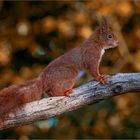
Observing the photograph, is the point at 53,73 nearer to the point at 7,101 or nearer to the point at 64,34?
the point at 7,101

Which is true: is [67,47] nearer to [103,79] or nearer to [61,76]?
[61,76]

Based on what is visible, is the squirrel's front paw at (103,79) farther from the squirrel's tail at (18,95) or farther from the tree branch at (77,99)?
the squirrel's tail at (18,95)

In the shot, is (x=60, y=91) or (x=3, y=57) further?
(x=3, y=57)

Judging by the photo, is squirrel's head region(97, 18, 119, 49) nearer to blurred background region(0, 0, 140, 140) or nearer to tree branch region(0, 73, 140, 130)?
tree branch region(0, 73, 140, 130)

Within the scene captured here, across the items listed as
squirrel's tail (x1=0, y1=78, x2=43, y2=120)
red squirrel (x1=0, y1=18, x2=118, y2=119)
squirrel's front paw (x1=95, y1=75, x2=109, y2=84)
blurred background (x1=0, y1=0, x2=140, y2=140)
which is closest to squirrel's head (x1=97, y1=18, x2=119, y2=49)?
red squirrel (x1=0, y1=18, x2=118, y2=119)

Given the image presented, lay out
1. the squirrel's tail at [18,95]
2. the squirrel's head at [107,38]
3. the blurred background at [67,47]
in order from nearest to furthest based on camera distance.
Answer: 1. the squirrel's tail at [18,95]
2. the squirrel's head at [107,38]
3. the blurred background at [67,47]

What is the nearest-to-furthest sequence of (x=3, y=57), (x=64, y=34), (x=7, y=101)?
(x=7, y=101)
(x=3, y=57)
(x=64, y=34)

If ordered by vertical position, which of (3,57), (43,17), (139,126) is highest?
(43,17)

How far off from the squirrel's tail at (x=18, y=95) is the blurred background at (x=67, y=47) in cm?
262

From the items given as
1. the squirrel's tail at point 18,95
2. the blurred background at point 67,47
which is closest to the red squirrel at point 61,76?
the squirrel's tail at point 18,95

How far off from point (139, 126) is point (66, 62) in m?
2.68

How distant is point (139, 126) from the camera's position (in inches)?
276

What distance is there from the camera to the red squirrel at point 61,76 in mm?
4246

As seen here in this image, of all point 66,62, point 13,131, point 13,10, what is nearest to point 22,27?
point 13,10
